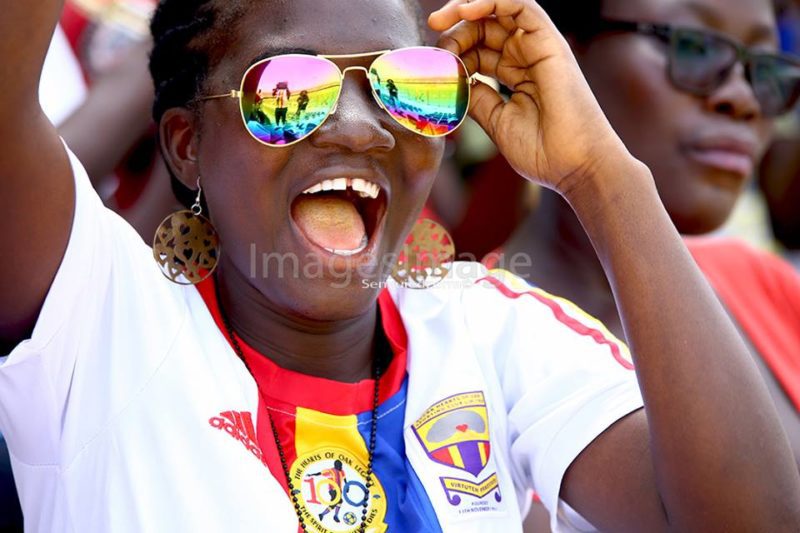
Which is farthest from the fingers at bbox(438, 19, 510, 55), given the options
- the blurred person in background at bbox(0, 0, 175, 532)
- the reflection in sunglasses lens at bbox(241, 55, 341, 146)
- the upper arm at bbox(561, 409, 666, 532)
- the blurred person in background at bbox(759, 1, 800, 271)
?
the blurred person in background at bbox(759, 1, 800, 271)

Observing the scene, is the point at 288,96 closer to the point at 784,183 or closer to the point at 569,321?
the point at 569,321

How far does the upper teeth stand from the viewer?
2.14 meters

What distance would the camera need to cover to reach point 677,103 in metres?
3.43

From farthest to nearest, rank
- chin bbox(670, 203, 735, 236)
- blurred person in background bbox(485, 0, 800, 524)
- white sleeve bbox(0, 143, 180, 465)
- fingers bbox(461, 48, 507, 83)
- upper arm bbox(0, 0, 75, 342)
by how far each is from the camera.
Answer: chin bbox(670, 203, 735, 236)
blurred person in background bbox(485, 0, 800, 524)
fingers bbox(461, 48, 507, 83)
white sleeve bbox(0, 143, 180, 465)
upper arm bbox(0, 0, 75, 342)

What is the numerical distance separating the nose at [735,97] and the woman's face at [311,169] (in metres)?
1.56

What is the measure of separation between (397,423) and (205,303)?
48 cm

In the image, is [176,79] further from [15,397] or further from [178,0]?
[15,397]

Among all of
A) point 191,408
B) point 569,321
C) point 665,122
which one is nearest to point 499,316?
point 569,321

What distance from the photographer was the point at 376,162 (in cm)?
218

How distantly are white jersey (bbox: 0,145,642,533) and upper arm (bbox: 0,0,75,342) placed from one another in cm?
4

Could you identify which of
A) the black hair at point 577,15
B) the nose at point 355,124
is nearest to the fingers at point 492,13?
the nose at point 355,124

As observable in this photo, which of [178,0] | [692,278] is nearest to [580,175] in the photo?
[692,278]

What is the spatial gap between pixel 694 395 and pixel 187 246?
1037 mm

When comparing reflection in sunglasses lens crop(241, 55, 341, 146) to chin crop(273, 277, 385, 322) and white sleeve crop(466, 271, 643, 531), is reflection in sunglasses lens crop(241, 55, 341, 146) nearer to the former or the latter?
chin crop(273, 277, 385, 322)
